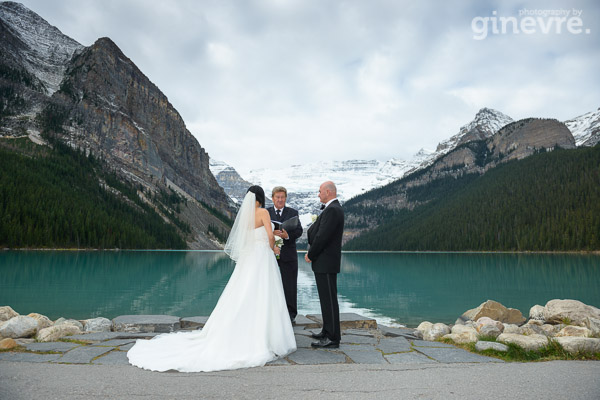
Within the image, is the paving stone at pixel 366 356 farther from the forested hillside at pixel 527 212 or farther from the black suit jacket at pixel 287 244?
the forested hillside at pixel 527 212

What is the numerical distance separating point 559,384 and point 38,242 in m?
89.0

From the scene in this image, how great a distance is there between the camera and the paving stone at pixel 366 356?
6047mm

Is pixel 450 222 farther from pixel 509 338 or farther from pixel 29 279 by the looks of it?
pixel 509 338

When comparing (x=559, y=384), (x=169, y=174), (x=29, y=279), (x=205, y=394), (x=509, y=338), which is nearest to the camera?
(x=205, y=394)

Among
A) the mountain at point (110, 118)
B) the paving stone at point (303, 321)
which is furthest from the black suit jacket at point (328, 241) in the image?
the mountain at point (110, 118)

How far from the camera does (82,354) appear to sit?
6137mm

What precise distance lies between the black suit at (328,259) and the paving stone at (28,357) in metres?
4.18

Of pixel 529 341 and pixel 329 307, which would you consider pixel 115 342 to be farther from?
pixel 529 341

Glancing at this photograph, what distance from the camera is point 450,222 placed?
13900 cm

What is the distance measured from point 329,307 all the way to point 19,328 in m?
6.20

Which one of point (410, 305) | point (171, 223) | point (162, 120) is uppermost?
point (162, 120)

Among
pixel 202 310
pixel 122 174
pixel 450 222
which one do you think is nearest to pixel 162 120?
pixel 122 174

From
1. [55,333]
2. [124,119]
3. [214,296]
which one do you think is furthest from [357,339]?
[124,119]

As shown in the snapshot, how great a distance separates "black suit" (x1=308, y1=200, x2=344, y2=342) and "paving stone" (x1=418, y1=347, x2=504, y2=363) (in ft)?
5.03
